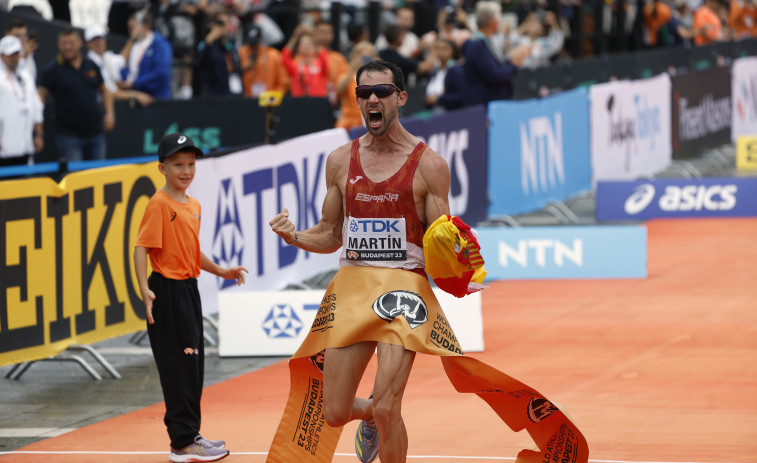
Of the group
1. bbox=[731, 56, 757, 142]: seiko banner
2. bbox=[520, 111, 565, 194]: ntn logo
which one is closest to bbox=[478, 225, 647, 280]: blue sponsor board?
bbox=[520, 111, 565, 194]: ntn logo

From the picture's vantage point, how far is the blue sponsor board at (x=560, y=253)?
48.3ft

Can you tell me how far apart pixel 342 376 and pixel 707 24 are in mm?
29507

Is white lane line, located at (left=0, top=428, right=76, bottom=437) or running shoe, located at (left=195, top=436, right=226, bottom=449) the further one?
white lane line, located at (left=0, top=428, right=76, bottom=437)

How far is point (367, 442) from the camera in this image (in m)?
7.27

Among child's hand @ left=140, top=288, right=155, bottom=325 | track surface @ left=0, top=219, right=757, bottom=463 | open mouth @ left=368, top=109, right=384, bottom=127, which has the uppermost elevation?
open mouth @ left=368, top=109, right=384, bottom=127

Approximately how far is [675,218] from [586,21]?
14.8 meters

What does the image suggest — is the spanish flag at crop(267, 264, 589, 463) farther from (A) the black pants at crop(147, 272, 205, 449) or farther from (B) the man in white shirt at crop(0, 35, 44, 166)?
(B) the man in white shirt at crop(0, 35, 44, 166)

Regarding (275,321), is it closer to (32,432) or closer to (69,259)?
(69,259)

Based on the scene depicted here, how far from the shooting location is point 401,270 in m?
6.71

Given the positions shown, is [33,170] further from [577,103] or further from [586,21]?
[586,21]

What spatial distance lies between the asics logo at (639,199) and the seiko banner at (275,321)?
8113 mm

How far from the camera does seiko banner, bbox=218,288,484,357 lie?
10945 mm

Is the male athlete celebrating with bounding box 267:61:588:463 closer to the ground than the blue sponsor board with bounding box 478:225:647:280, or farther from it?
farther from it

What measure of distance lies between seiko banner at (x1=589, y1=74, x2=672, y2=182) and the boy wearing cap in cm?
1244
